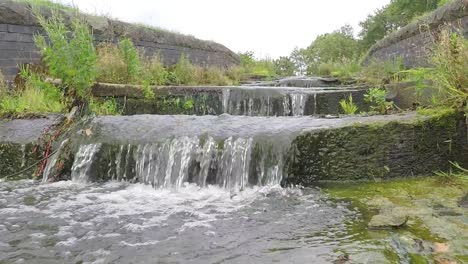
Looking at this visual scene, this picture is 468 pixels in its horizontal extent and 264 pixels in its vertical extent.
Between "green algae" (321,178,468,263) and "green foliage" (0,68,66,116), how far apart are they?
14.0ft

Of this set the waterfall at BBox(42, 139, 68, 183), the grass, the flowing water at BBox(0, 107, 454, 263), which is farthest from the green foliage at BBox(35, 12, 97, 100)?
the waterfall at BBox(42, 139, 68, 183)

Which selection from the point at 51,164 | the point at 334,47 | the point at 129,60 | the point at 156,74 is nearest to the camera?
the point at 51,164

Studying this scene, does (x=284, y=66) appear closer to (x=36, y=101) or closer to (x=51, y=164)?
(x=36, y=101)

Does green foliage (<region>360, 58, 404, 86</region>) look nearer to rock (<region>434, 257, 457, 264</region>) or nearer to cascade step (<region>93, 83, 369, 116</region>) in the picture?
cascade step (<region>93, 83, 369, 116</region>)

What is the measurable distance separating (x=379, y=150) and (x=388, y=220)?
4.74ft

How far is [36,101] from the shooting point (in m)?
6.48

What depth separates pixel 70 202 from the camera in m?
3.82

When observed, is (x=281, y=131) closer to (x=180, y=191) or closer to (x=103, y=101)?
(x=180, y=191)

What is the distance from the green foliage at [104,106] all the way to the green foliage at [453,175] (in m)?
4.79

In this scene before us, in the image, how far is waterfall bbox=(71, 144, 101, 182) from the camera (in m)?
4.90

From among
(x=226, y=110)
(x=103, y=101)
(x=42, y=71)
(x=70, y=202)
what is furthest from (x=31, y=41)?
(x=70, y=202)

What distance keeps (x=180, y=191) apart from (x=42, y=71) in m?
4.94

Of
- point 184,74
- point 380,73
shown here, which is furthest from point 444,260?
point 184,74

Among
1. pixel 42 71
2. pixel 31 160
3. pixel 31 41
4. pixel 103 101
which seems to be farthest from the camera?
pixel 31 41
